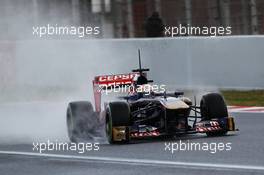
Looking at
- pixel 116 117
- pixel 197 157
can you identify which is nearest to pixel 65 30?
pixel 116 117

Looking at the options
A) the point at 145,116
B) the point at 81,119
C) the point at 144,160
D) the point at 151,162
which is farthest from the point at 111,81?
the point at 151,162

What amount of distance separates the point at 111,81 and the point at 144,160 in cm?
303

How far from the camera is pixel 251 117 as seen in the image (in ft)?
52.9

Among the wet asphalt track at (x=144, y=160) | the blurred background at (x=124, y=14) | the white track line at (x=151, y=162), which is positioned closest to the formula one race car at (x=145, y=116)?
the wet asphalt track at (x=144, y=160)

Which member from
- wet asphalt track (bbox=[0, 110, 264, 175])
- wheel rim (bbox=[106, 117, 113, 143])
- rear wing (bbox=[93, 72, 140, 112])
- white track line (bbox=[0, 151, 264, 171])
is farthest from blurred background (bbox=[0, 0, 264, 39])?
white track line (bbox=[0, 151, 264, 171])

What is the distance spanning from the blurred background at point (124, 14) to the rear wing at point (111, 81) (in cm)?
565

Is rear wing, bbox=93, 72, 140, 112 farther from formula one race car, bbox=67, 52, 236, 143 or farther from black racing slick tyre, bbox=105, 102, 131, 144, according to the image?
black racing slick tyre, bbox=105, 102, 131, 144

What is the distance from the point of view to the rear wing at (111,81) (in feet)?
44.1

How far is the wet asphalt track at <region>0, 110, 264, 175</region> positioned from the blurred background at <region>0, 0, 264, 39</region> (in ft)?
23.5

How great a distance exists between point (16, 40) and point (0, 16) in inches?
119

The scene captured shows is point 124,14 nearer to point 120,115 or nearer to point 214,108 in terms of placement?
point 214,108

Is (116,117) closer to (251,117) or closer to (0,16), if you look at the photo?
(251,117)

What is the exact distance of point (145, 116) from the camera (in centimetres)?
1280

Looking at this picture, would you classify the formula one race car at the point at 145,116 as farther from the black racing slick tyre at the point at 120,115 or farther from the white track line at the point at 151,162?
the white track line at the point at 151,162
